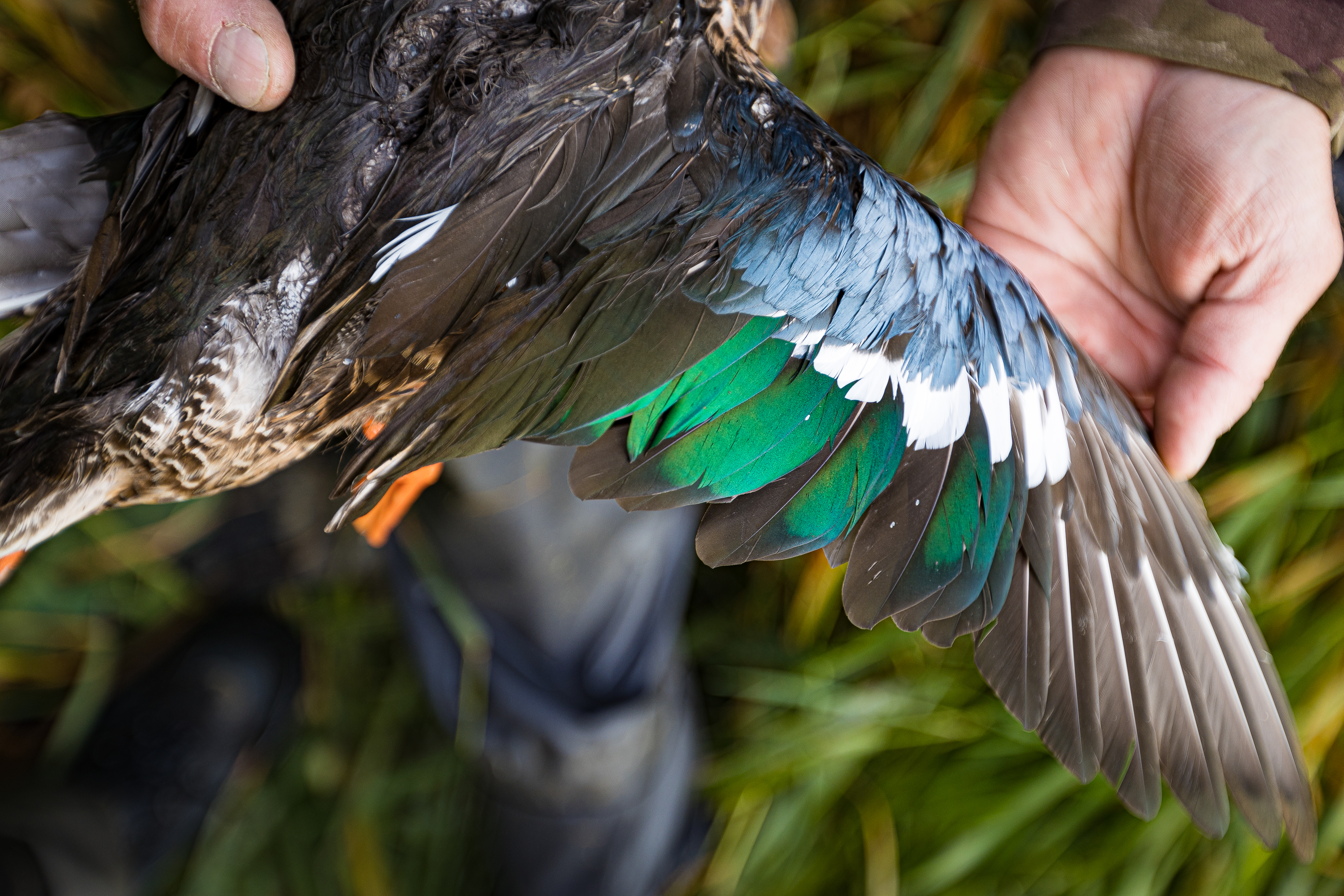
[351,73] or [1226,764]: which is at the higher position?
[351,73]

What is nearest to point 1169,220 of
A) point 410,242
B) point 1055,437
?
point 1055,437

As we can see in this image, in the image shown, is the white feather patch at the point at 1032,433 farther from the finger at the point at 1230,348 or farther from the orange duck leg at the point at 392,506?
the orange duck leg at the point at 392,506

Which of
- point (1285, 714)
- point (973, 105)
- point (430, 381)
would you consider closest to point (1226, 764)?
point (1285, 714)

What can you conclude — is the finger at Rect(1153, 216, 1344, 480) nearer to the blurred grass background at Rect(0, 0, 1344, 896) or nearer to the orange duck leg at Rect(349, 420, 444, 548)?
the blurred grass background at Rect(0, 0, 1344, 896)

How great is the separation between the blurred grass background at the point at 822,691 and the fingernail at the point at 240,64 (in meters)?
1.28

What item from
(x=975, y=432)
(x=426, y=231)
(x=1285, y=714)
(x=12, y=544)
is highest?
(x=426, y=231)

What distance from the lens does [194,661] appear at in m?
2.11

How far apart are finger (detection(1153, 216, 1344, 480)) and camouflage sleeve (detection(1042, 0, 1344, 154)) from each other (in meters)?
0.17

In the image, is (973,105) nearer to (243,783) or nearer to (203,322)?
(203,322)

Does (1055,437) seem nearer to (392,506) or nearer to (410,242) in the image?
(410,242)

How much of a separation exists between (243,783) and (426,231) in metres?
1.74

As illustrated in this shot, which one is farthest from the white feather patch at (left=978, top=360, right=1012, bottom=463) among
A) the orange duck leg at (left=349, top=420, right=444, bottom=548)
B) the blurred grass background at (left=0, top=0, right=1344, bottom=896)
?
the blurred grass background at (left=0, top=0, right=1344, bottom=896)

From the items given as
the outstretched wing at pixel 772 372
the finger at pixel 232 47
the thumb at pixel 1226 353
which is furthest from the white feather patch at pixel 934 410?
Result: the finger at pixel 232 47

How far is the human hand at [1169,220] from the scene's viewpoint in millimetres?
1143
